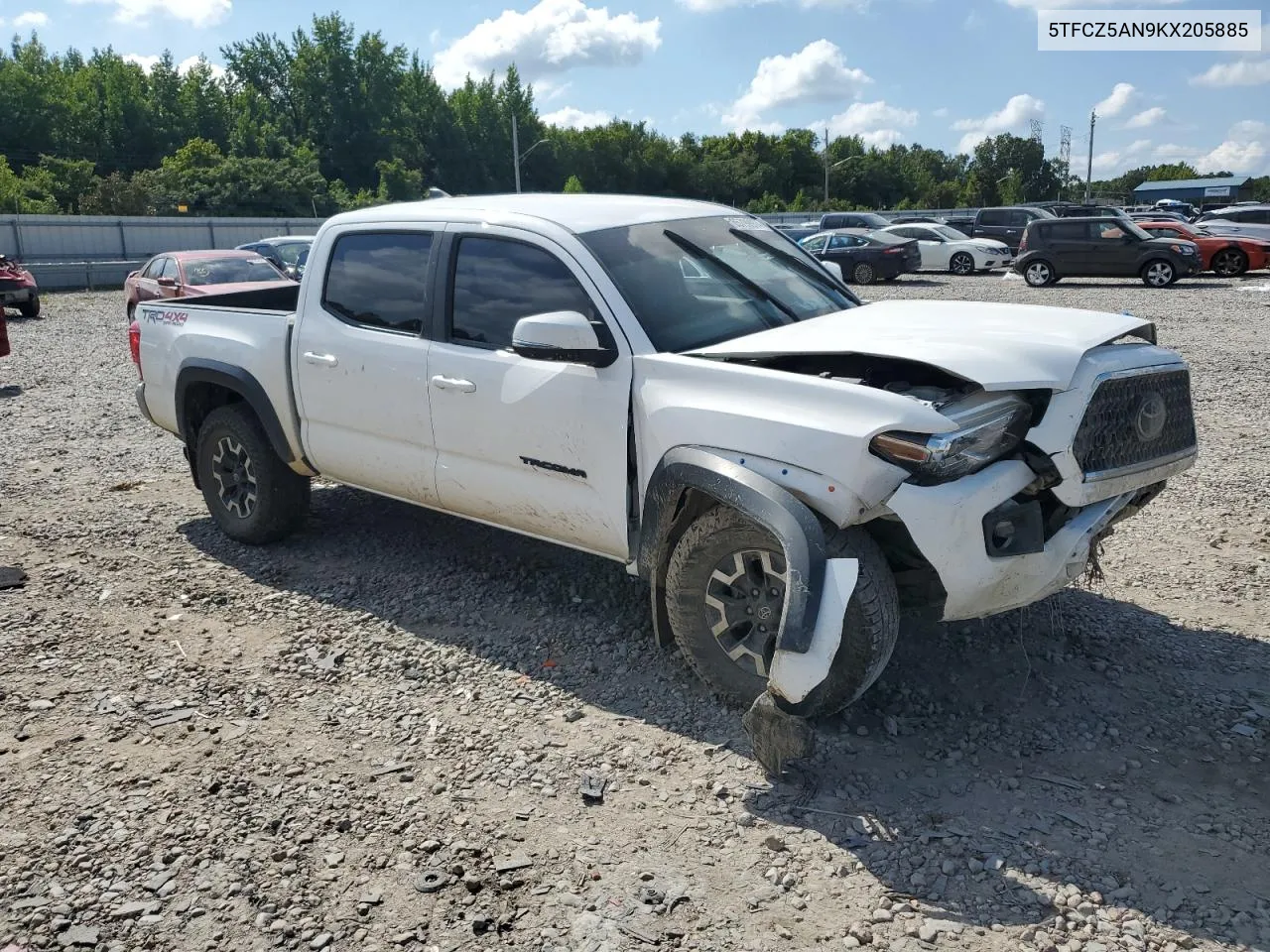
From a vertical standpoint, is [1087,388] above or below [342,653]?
above

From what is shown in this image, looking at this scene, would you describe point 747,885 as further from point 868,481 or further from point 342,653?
point 342,653

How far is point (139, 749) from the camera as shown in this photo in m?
3.98

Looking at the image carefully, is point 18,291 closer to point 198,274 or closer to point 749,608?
point 198,274

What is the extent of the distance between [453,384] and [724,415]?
1481mm

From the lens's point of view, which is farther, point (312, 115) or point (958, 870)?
point (312, 115)

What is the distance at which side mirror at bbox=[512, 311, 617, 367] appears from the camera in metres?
4.07

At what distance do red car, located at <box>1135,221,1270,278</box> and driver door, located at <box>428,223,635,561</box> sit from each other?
73.6 feet

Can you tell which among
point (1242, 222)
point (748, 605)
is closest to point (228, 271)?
point (748, 605)

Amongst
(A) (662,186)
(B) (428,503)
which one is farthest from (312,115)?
(B) (428,503)

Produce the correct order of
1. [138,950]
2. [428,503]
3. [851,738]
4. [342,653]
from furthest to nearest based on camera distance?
[428,503], [342,653], [851,738], [138,950]

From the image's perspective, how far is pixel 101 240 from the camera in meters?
37.6

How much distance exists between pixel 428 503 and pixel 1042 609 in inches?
117

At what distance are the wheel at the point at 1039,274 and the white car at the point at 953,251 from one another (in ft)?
14.3

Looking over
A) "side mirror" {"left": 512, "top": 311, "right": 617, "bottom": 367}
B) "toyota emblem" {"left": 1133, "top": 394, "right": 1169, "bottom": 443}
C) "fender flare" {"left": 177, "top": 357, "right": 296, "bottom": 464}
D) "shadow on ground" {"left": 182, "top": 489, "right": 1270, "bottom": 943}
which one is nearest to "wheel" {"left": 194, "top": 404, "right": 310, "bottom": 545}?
"fender flare" {"left": 177, "top": 357, "right": 296, "bottom": 464}
